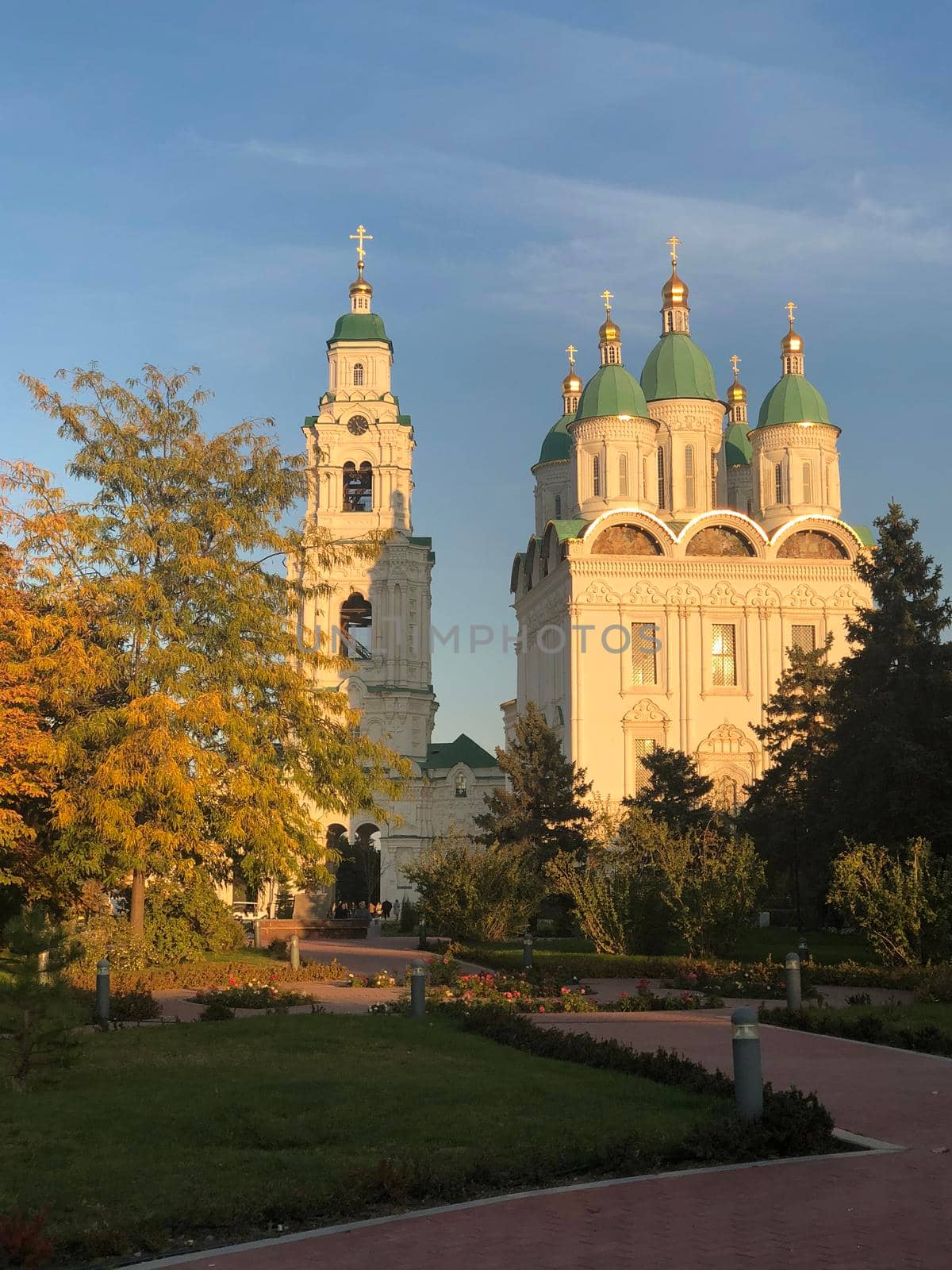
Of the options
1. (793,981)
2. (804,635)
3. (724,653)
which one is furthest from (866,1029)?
(804,635)

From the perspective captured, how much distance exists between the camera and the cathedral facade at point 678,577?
168 ft

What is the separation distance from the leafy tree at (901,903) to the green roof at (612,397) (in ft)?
115

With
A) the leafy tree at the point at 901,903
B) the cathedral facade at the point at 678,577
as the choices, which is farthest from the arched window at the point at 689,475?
the leafy tree at the point at 901,903

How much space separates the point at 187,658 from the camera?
22.7 metres

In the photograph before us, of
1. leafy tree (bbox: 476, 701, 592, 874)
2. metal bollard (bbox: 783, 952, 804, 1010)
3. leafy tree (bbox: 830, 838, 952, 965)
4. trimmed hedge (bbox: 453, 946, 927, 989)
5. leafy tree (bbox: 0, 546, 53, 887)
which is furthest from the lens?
leafy tree (bbox: 476, 701, 592, 874)

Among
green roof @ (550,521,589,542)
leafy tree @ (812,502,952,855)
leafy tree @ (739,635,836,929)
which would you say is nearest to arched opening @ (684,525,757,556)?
green roof @ (550,521,589,542)

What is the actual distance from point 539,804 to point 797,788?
7481 mm

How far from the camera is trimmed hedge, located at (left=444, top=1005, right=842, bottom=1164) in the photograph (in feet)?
26.7

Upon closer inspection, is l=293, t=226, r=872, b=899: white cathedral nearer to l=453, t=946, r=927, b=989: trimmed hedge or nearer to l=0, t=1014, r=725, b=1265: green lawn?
l=453, t=946, r=927, b=989: trimmed hedge

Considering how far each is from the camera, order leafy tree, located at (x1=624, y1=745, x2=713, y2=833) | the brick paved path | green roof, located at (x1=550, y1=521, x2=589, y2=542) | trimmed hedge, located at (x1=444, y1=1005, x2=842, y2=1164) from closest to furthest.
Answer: the brick paved path → trimmed hedge, located at (x1=444, y1=1005, x2=842, y2=1164) → leafy tree, located at (x1=624, y1=745, x2=713, y2=833) → green roof, located at (x1=550, y1=521, x2=589, y2=542)

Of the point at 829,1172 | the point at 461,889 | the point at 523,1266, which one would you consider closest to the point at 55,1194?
the point at 523,1266

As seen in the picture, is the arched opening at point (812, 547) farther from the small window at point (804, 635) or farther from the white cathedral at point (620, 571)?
the small window at point (804, 635)

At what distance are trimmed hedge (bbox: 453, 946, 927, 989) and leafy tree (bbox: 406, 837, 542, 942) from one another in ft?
12.5

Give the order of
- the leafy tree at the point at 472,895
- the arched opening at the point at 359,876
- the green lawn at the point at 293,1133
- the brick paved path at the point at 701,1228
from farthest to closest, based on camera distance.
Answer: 1. the arched opening at the point at 359,876
2. the leafy tree at the point at 472,895
3. the green lawn at the point at 293,1133
4. the brick paved path at the point at 701,1228
